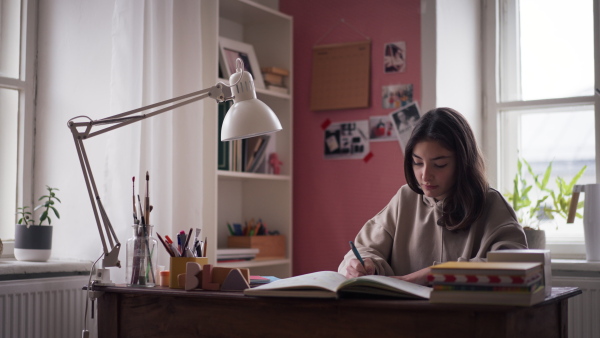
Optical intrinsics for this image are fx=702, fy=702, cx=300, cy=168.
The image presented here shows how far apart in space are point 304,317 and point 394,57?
192 cm

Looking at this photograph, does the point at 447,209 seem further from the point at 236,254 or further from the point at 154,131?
the point at 236,254

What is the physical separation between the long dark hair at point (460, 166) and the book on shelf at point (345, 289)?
0.45 meters

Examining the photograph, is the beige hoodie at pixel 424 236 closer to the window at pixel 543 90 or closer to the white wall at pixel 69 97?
the white wall at pixel 69 97

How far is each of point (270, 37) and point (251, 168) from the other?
0.69m

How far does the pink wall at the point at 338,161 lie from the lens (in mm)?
3240

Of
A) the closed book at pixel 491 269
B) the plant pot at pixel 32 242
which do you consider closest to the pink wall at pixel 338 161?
the plant pot at pixel 32 242

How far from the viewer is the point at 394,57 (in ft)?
10.7

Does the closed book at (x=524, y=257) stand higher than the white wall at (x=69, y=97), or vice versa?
the white wall at (x=69, y=97)

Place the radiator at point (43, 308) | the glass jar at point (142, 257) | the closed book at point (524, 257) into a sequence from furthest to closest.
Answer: the radiator at point (43, 308) → the glass jar at point (142, 257) → the closed book at point (524, 257)

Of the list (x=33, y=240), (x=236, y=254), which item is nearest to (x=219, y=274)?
(x=33, y=240)

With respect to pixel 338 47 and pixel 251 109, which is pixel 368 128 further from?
pixel 251 109

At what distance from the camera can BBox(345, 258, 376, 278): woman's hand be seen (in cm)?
199

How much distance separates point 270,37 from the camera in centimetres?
354

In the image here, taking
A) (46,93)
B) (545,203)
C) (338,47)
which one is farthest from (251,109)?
(545,203)
